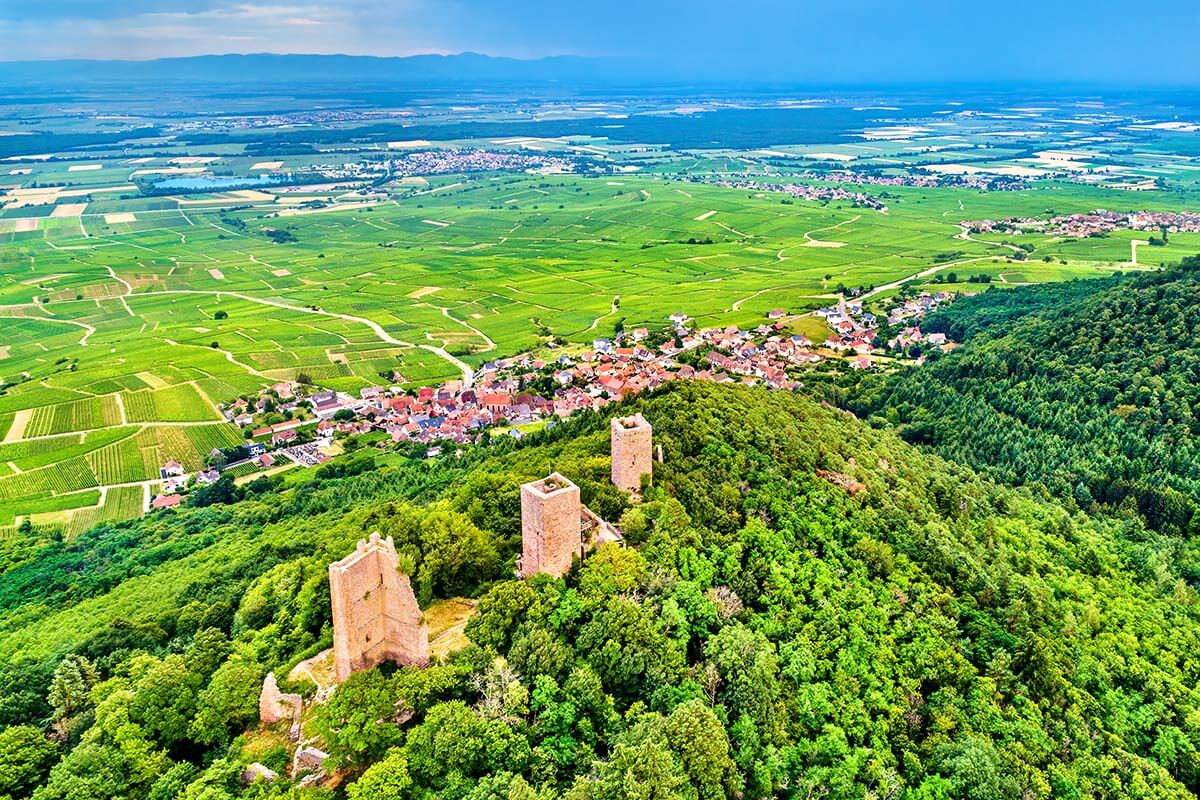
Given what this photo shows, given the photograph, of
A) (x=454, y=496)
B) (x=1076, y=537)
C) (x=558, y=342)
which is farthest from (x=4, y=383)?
(x=1076, y=537)

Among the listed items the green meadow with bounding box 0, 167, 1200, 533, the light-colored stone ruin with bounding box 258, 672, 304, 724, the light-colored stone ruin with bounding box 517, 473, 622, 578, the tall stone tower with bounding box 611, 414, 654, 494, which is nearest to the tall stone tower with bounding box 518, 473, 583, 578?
the light-colored stone ruin with bounding box 517, 473, 622, 578

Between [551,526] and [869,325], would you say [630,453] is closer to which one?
[551,526]

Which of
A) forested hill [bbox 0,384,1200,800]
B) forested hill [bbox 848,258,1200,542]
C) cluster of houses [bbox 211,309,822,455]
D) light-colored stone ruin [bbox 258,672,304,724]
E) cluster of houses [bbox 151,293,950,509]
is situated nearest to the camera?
forested hill [bbox 0,384,1200,800]

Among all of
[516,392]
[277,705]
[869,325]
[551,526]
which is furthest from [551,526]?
[869,325]

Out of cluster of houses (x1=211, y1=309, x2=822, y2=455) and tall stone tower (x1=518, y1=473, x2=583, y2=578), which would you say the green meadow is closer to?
cluster of houses (x1=211, y1=309, x2=822, y2=455)

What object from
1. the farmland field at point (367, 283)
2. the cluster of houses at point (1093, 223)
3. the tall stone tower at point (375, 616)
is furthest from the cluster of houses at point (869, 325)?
the tall stone tower at point (375, 616)

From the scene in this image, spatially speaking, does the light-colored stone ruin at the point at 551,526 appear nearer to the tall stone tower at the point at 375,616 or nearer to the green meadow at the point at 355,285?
the tall stone tower at the point at 375,616
